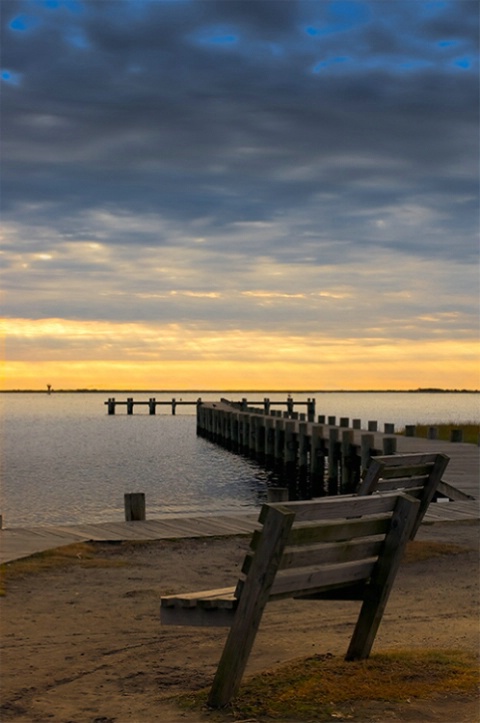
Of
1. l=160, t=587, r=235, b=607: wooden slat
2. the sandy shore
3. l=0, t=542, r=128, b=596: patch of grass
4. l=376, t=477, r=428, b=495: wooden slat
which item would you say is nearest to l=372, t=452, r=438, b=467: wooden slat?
l=376, t=477, r=428, b=495: wooden slat

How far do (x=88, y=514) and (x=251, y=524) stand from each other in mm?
12715

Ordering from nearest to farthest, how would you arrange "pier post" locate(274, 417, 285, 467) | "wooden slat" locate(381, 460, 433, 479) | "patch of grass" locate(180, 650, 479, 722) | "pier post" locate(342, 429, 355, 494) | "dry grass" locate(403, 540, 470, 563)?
"patch of grass" locate(180, 650, 479, 722) → "wooden slat" locate(381, 460, 433, 479) → "dry grass" locate(403, 540, 470, 563) → "pier post" locate(342, 429, 355, 494) → "pier post" locate(274, 417, 285, 467)

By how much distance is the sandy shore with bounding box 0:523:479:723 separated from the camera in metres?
5.36

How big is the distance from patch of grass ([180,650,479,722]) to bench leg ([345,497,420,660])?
12cm

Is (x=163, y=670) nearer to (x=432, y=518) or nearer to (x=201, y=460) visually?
(x=432, y=518)

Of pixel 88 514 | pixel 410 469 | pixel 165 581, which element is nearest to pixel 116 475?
pixel 88 514

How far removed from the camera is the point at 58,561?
33.3 ft

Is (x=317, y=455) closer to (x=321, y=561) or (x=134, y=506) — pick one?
(x=134, y=506)

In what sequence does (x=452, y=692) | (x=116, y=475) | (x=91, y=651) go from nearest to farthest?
(x=452, y=692) < (x=91, y=651) < (x=116, y=475)

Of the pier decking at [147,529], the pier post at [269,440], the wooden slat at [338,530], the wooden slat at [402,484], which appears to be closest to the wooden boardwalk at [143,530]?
the pier decking at [147,529]

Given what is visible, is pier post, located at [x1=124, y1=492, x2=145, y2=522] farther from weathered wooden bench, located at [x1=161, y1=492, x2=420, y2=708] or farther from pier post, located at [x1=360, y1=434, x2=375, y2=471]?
pier post, located at [x1=360, y1=434, x2=375, y2=471]

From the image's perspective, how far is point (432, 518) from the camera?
528 inches

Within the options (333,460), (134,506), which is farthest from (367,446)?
(134,506)

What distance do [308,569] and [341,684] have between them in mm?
715
